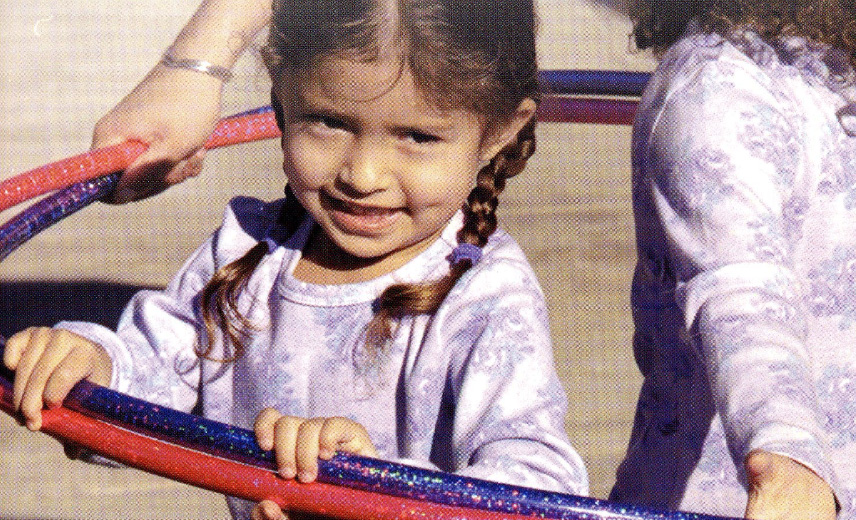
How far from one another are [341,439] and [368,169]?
0.34 m

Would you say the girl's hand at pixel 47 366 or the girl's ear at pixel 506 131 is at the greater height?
the girl's ear at pixel 506 131

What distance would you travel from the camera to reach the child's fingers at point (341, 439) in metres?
1.35

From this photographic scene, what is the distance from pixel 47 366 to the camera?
1.57 metres

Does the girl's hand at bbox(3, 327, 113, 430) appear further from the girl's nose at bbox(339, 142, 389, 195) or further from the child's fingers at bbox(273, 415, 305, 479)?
the girl's nose at bbox(339, 142, 389, 195)

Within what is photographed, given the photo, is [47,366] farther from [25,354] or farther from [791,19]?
[791,19]

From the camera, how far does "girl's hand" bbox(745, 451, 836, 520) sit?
1253 mm

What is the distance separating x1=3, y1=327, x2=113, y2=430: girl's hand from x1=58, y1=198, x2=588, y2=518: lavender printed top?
45mm

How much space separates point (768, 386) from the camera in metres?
1.38

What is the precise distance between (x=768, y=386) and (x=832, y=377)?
0.41 m

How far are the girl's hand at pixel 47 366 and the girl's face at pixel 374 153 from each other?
31cm

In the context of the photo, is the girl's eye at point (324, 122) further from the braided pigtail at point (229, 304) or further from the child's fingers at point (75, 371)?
the child's fingers at point (75, 371)

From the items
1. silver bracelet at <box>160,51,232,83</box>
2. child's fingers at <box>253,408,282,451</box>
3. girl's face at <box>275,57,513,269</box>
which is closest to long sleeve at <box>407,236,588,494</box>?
girl's face at <box>275,57,513,269</box>

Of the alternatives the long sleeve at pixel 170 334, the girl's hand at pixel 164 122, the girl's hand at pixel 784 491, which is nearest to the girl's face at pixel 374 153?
the long sleeve at pixel 170 334

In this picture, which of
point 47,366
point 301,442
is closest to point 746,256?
point 301,442
